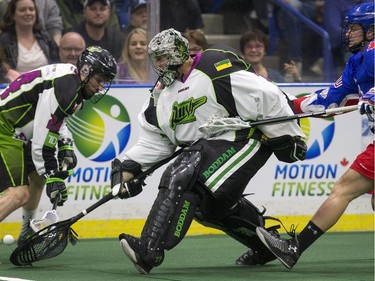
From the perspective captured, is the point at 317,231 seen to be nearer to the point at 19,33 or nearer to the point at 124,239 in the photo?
the point at 124,239

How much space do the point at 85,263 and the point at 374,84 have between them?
6.93 ft

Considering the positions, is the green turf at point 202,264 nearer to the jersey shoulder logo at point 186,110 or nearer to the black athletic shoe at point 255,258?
the black athletic shoe at point 255,258

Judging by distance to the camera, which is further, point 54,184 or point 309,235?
point 54,184

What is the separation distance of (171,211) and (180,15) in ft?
10.5

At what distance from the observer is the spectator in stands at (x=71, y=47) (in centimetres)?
897

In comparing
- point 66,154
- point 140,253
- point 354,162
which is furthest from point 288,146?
point 66,154

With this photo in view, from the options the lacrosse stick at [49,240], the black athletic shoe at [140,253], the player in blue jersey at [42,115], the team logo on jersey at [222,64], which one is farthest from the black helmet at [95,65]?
the black athletic shoe at [140,253]

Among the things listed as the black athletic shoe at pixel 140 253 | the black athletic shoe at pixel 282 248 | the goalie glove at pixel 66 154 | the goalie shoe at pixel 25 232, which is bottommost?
the goalie shoe at pixel 25 232

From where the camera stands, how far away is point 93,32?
9125mm

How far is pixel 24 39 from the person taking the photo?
894 centimetres

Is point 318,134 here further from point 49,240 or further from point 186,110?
point 49,240

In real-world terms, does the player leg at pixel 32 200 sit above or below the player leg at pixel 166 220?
below

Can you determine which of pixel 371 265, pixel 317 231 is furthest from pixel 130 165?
pixel 371 265

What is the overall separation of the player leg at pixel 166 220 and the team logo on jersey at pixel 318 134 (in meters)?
2.85
